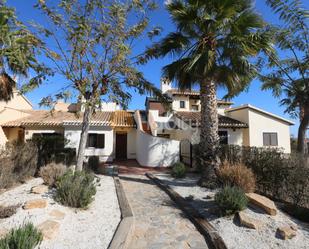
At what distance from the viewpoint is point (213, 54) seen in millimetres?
9742

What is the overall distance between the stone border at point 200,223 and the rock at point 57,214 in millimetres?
3625

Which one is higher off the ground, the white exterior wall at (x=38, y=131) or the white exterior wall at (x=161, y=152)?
the white exterior wall at (x=38, y=131)

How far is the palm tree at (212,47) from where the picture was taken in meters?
9.54

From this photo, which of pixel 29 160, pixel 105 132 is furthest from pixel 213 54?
pixel 105 132

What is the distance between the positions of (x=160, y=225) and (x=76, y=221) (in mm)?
2256

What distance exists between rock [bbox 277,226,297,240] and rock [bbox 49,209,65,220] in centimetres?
544

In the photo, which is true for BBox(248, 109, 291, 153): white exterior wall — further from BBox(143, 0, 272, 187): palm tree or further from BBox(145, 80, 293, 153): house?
BBox(143, 0, 272, 187): palm tree

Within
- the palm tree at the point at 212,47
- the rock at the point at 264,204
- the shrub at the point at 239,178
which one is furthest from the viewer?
the palm tree at the point at 212,47

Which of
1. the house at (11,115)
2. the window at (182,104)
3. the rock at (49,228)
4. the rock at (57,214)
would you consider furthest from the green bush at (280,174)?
the house at (11,115)

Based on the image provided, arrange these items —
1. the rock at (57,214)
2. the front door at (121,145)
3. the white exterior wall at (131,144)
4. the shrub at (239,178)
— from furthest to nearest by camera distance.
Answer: the front door at (121,145) < the white exterior wall at (131,144) < the shrub at (239,178) < the rock at (57,214)

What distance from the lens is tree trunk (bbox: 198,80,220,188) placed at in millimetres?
9830

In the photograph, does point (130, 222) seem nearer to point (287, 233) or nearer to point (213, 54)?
point (287, 233)

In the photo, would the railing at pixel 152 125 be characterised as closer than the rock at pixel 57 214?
No

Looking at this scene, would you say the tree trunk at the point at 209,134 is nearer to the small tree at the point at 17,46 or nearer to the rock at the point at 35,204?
the rock at the point at 35,204
